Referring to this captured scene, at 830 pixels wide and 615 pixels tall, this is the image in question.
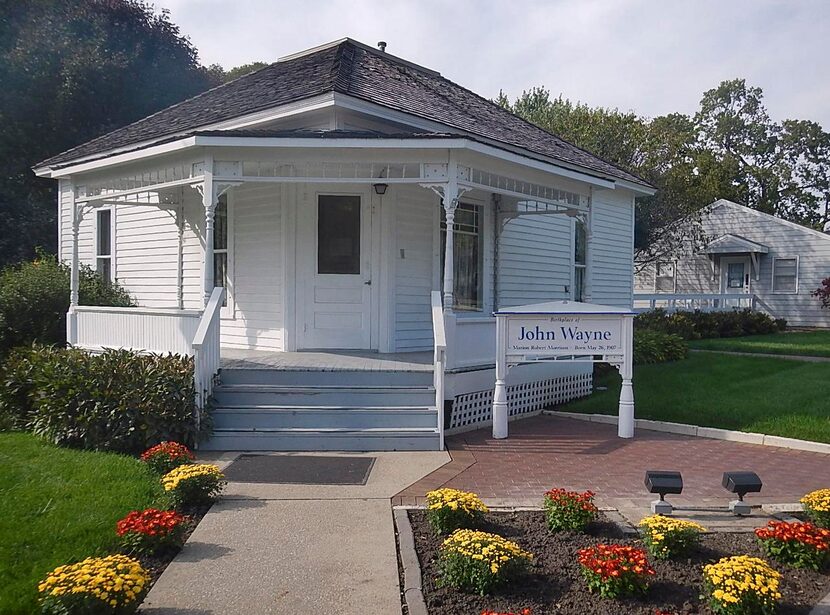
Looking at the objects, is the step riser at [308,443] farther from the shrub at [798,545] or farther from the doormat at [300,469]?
the shrub at [798,545]

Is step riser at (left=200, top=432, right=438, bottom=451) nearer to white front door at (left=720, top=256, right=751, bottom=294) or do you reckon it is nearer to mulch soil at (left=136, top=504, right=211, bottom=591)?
mulch soil at (left=136, top=504, right=211, bottom=591)

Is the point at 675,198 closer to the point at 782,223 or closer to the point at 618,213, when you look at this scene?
the point at 782,223

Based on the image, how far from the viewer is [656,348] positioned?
1530 centimetres

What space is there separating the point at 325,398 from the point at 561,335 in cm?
303

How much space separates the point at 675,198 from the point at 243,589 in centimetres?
2505

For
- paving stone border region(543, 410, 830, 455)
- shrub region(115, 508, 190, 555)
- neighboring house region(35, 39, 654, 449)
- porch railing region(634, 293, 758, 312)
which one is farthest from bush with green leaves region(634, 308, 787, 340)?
shrub region(115, 508, 190, 555)

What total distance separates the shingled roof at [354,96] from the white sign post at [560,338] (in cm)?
312

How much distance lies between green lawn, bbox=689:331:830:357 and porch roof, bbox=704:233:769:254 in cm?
579

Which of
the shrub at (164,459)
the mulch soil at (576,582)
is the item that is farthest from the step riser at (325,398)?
the mulch soil at (576,582)

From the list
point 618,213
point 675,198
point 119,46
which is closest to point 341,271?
point 618,213

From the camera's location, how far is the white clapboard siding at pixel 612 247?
1666 centimetres

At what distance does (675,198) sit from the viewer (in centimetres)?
2602

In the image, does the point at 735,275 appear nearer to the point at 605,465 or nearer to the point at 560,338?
the point at 560,338

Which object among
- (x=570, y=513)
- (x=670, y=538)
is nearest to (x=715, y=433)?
(x=570, y=513)
